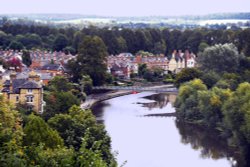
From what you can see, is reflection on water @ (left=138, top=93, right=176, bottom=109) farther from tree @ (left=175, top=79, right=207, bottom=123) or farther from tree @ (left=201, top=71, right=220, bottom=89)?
tree @ (left=175, top=79, right=207, bottom=123)

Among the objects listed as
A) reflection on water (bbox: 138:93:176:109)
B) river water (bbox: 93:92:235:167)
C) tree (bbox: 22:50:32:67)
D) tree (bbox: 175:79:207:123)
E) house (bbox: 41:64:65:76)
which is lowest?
river water (bbox: 93:92:235:167)

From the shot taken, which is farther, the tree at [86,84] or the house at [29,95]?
the tree at [86,84]

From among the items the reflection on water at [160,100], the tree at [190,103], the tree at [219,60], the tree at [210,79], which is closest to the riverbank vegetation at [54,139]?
the tree at [190,103]

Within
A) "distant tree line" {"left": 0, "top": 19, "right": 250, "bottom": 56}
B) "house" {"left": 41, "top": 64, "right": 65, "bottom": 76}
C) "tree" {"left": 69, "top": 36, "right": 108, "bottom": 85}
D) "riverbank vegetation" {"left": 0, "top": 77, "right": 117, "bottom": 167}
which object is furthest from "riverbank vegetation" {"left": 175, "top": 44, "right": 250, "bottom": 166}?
"distant tree line" {"left": 0, "top": 19, "right": 250, "bottom": 56}

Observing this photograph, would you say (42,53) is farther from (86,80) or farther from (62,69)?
(86,80)

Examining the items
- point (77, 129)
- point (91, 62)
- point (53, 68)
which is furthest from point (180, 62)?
point (77, 129)

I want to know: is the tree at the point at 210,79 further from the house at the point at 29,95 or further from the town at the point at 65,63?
the house at the point at 29,95

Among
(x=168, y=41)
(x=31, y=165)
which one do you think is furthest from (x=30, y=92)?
(x=168, y=41)

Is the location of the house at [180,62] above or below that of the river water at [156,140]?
above
